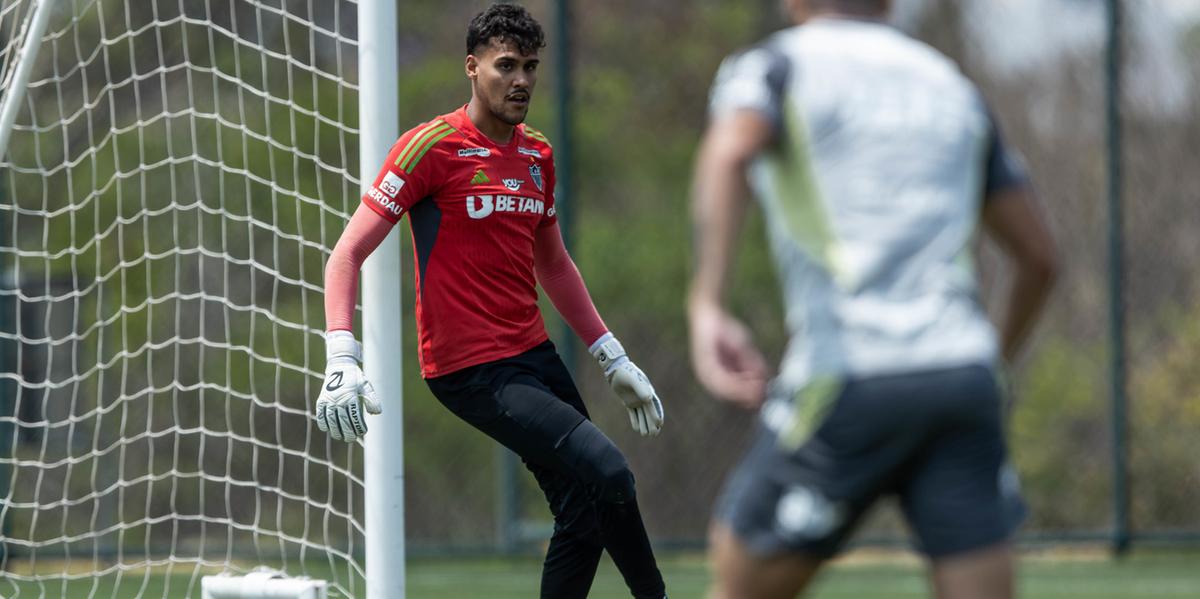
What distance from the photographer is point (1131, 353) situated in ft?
31.2

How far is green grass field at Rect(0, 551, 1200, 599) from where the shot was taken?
26.1ft

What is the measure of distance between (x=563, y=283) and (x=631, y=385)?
15.3 inches

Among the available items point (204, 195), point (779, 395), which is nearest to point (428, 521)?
point (204, 195)

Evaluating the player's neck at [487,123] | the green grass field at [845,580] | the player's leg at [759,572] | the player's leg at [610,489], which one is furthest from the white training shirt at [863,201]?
the green grass field at [845,580]

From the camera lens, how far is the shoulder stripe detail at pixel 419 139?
4.38 metres

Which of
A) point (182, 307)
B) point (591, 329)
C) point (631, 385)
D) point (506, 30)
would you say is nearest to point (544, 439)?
point (631, 385)

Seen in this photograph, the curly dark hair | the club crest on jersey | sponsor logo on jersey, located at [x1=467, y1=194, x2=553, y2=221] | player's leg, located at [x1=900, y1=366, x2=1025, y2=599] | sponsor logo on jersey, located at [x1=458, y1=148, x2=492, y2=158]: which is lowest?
player's leg, located at [x1=900, y1=366, x2=1025, y2=599]

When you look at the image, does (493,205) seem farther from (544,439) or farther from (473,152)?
(544,439)

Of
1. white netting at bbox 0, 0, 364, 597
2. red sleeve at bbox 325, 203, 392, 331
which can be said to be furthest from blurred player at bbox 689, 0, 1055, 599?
white netting at bbox 0, 0, 364, 597

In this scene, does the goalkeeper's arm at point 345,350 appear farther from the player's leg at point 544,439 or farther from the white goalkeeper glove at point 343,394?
the player's leg at point 544,439

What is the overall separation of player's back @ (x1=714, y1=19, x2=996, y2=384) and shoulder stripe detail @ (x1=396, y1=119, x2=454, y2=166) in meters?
1.87

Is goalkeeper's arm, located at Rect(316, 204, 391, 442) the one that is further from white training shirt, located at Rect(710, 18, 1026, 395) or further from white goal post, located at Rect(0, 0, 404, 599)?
white goal post, located at Rect(0, 0, 404, 599)

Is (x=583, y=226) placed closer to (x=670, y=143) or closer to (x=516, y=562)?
(x=670, y=143)

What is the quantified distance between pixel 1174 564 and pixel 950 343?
23.8ft
